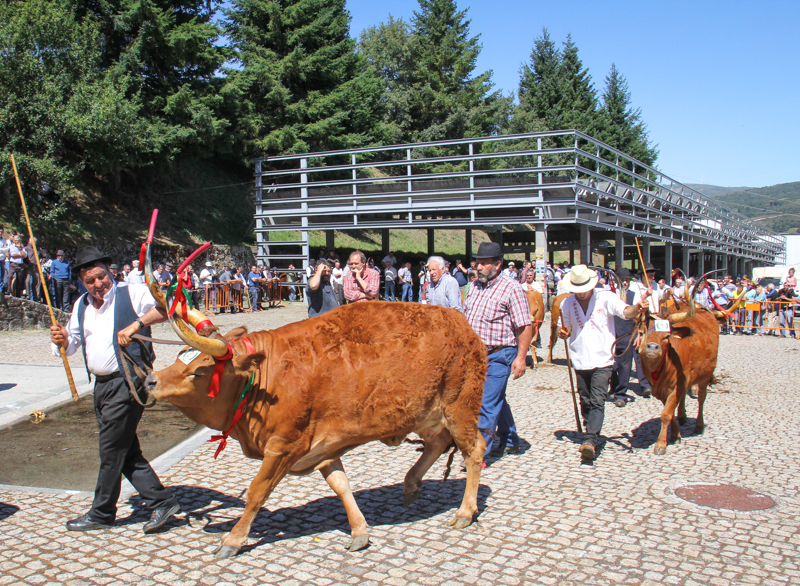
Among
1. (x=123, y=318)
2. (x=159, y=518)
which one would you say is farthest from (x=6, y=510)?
(x=123, y=318)

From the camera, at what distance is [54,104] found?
20.4 metres

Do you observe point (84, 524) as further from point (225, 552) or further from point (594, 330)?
point (594, 330)

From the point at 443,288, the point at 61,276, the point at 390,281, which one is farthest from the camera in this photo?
the point at 390,281

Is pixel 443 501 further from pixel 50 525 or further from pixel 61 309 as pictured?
pixel 61 309

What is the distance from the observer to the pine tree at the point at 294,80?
1220 inches

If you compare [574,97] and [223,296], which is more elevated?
[574,97]

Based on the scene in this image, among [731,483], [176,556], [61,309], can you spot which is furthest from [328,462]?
[61,309]

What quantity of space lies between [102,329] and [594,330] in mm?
4707

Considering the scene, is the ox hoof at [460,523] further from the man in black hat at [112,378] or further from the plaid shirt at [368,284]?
the plaid shirt at [368,284]

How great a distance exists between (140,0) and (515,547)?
27.4 metres

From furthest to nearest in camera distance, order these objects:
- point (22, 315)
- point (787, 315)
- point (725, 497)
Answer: point (787, 315) → point (22, 315) → point (725, 497)

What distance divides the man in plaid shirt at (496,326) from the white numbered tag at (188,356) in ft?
9.31

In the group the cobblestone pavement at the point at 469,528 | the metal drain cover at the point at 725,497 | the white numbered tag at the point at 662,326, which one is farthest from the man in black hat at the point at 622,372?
the metal drain cover at the point at 725,497

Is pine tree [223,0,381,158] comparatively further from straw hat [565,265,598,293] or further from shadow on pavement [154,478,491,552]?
shadow on pavement [154,478,491,552]
